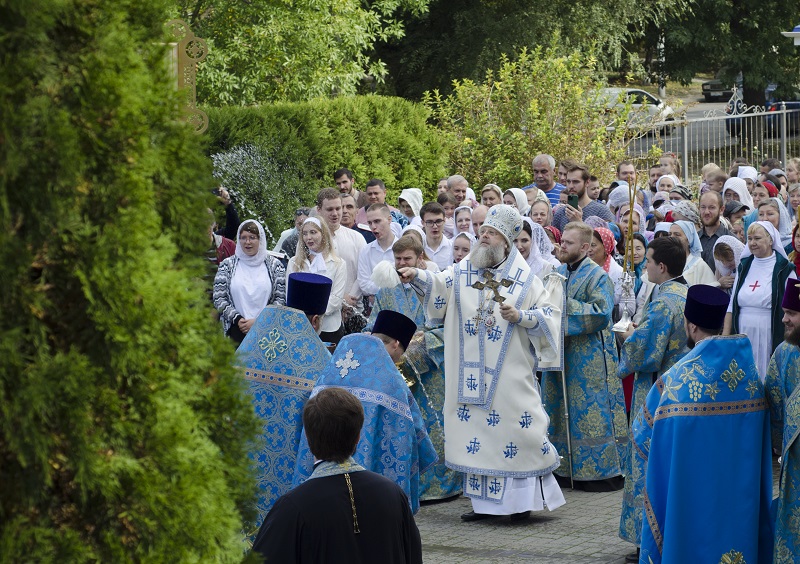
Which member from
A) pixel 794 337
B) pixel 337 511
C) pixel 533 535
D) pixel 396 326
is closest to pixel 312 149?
pixel 533 535

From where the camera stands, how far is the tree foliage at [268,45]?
18.5 metres

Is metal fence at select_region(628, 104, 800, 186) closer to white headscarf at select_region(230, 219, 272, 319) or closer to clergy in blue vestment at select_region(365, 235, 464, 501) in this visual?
white headscarf at select_region(230, 219, 272, 319)

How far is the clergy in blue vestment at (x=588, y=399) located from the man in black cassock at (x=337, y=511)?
473 centimetres

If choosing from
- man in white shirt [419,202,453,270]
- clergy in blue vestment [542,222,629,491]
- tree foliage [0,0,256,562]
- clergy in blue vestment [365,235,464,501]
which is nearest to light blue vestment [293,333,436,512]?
clergy in blue vestment [365,235,464,501]

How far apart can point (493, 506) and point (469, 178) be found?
1111 centimetres

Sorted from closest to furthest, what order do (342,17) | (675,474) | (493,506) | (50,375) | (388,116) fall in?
1. (50,375)
2. (675,474)
3. (493,506)
4. (388,116)
5. (342,17)

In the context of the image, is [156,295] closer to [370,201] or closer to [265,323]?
[265,323]

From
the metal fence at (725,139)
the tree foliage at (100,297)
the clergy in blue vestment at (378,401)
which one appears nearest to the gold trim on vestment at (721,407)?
the clergy in blue vestment at (378,401)

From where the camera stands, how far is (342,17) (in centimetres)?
1980

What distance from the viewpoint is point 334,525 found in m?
4.16

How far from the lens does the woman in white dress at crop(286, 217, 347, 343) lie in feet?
34.1

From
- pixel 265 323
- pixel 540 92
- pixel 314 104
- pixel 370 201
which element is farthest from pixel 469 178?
pixel 265 323

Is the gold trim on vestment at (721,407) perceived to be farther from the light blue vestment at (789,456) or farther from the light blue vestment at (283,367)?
the light blue vestment at (283,367)

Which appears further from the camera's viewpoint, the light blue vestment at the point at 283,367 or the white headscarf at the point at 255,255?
the white headscarf at the point at 255,255
